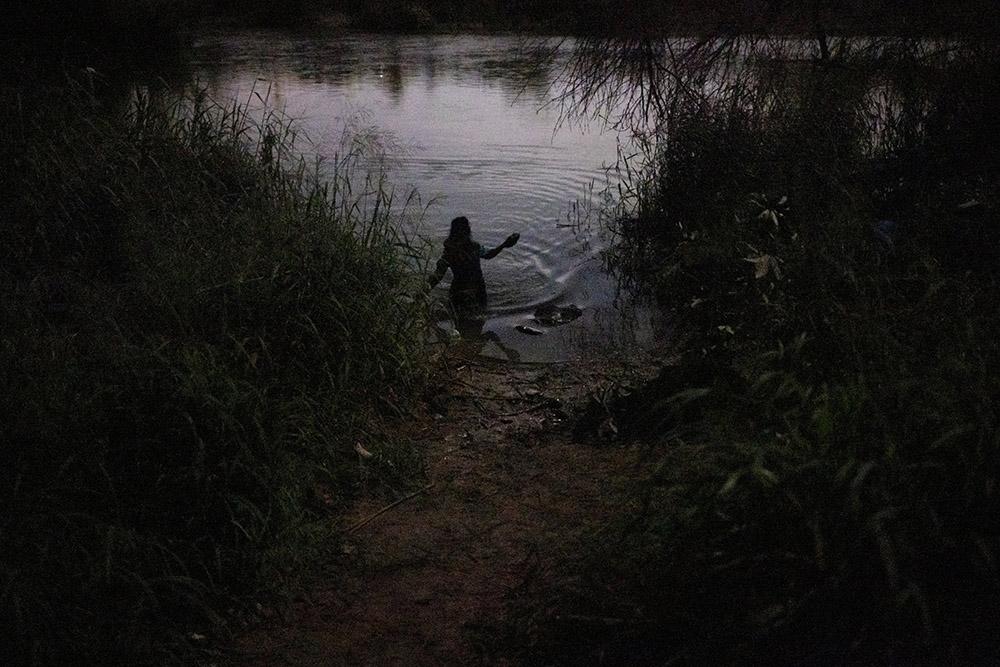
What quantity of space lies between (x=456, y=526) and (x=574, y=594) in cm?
87

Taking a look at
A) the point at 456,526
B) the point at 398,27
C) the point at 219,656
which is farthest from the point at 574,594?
the point at 398,27

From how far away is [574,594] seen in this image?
2.70 meters

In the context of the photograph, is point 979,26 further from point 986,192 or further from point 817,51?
point 986,192

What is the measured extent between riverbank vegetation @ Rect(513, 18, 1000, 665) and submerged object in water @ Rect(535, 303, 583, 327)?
796mm

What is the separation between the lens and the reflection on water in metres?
6.54

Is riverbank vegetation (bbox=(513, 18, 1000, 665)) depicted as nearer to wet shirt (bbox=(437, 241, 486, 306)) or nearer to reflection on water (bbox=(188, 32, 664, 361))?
reflection on water (bbox=(188, 32, 664, 361))

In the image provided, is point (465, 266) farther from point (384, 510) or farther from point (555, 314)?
point (384, 510)

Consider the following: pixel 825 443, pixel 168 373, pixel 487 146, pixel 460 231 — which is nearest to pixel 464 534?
pixel 168 373

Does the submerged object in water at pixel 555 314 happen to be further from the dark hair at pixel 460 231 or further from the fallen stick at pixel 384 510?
the fallen stick at pixel 384 510

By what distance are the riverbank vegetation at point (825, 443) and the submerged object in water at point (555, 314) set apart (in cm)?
80

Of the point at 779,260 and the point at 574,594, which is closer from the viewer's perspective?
the point at 574,594

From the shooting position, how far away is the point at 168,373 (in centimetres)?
336

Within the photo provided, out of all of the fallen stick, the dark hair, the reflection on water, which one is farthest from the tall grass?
the reflection on water

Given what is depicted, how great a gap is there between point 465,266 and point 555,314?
71 centimetres
